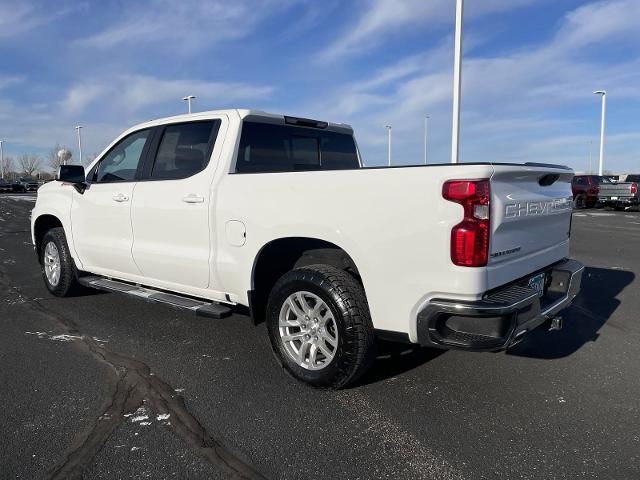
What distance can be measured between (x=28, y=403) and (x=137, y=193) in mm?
2041

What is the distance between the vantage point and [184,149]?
15.0 feet

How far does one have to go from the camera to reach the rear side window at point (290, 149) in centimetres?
439

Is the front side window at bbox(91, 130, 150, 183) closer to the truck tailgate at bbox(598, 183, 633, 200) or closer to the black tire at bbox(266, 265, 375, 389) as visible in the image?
the black tire at bbox(266, 265, 375, 389)

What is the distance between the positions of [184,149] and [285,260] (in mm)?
1416

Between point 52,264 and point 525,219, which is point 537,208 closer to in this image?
point 525,219

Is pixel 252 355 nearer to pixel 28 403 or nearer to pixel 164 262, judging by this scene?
pixel 164 262

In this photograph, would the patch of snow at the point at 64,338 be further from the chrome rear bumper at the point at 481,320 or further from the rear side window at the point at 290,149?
the chrome rear bumper at the point at 481,320

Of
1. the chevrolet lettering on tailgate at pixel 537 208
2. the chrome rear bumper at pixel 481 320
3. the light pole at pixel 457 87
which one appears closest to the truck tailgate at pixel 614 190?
the light pole at pixel 457 87

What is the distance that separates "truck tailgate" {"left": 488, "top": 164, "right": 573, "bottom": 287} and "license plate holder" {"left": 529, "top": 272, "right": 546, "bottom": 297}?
6 centimetres

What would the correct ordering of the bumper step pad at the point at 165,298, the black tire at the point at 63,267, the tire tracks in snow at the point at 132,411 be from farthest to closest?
the black tire at the point at 63,267 → the bumper step pad at the point at 165,298 → the tire tracks in snow at the point at 132,411

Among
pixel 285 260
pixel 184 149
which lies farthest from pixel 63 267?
pixel 285 260

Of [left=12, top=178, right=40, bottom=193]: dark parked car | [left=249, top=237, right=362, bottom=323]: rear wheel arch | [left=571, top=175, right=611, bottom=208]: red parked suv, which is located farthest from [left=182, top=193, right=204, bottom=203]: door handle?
[left=12, top=178, right=40, bottom=193]: dark parked car

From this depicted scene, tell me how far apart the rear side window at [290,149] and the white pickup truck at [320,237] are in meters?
0.02

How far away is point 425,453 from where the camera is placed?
2783 mm
